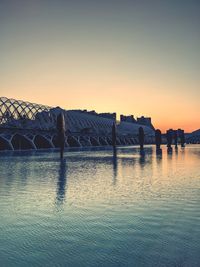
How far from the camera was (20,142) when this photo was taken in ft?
343

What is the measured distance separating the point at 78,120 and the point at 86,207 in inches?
5935

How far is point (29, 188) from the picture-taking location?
793 inches

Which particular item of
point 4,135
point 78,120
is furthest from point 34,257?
point 78,120

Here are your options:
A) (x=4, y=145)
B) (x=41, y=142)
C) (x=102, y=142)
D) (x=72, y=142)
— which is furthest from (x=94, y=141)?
(x=4, y=145)

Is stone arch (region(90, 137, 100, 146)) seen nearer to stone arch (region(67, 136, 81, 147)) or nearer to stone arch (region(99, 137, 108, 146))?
stone arch (region(99, 137, 108, 146))

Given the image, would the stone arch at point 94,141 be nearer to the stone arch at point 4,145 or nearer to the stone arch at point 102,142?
the stone arch at point 102,142

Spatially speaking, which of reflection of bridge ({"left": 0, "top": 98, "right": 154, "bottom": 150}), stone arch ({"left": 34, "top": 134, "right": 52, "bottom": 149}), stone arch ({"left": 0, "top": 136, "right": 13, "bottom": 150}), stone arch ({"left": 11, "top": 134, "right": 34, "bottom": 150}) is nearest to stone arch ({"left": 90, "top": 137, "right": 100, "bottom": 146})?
reflection of bridge ({"left": 0, "top": 98, "right": 154, "bottom": 150})

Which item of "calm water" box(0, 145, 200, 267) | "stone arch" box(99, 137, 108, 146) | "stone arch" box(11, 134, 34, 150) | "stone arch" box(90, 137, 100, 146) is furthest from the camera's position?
"stone arch" box(99, 137, 108, 146)

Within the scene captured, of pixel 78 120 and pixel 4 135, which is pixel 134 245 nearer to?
pixel 4 135

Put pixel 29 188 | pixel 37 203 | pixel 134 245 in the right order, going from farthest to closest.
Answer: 1. pixel 29 188
2. pixel 37 203
3. pixel 134 245

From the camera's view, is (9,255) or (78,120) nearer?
(9,255)

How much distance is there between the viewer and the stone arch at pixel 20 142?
4112 inches

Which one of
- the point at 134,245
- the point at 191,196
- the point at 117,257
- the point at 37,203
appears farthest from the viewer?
the point at 191,196

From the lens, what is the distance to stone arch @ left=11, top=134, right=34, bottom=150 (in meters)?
104
